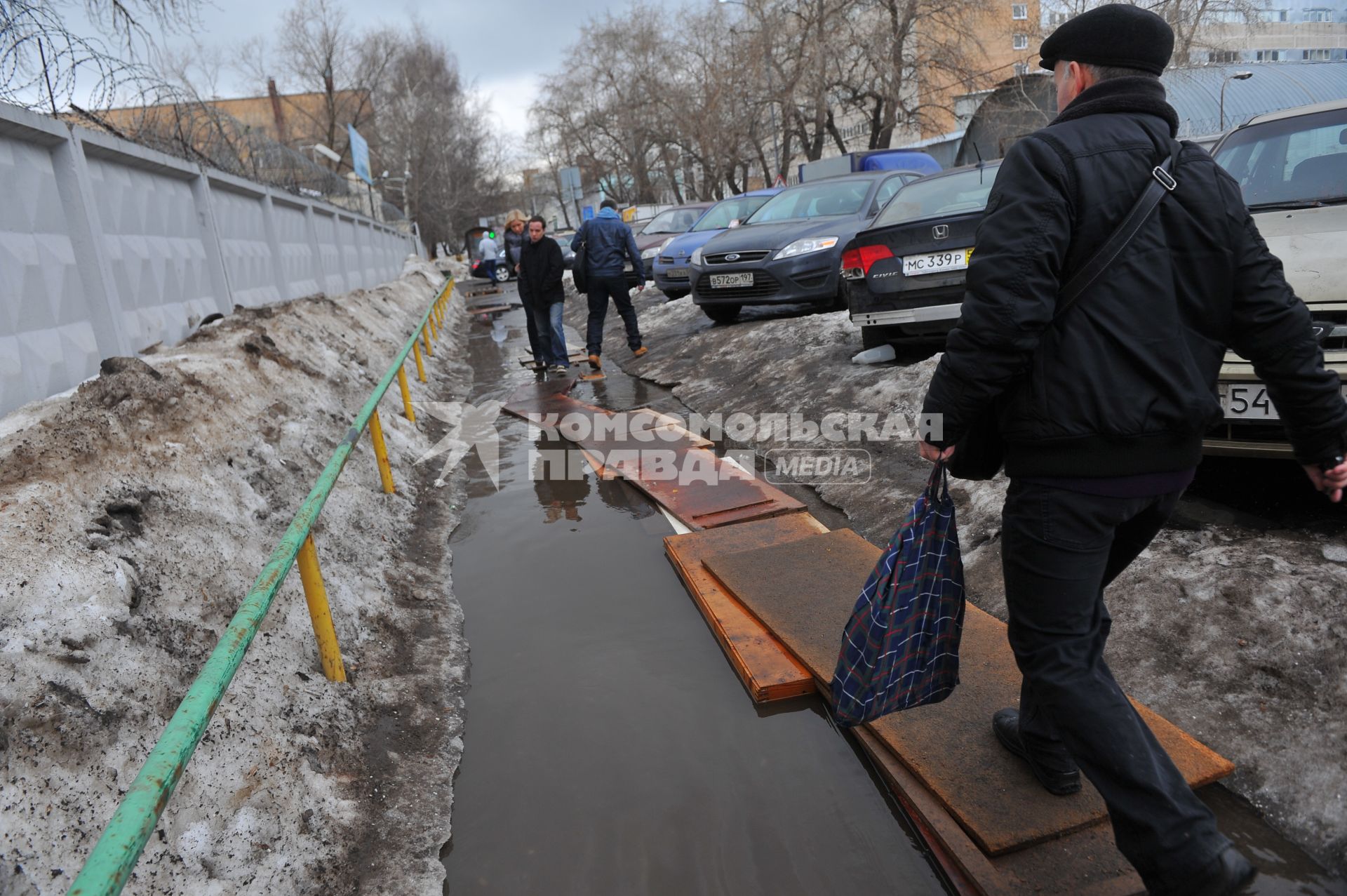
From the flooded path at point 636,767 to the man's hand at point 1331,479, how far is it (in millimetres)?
1453

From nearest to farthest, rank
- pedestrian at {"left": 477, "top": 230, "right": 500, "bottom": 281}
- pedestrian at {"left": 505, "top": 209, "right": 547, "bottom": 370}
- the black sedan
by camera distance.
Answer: the black sedan < pedestrian at {"left": 505, "top": 209, "right": 547, "bottom": 370} < pedestrian at {"left": 477, "top": 230, "right": 500, "bottom": 281}

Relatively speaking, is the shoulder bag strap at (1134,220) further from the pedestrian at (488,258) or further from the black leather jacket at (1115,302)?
the pedestrian at (488,258)

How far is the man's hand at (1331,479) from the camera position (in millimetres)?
2006

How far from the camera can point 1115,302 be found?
183cm

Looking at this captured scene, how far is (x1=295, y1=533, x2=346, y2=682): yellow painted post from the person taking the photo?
2889 millimetres

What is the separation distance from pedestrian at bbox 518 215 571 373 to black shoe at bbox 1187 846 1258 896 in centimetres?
887

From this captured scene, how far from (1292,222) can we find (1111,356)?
9.93ft

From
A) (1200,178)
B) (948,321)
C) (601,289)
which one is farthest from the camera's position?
(601,289)

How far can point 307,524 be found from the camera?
8.91ft

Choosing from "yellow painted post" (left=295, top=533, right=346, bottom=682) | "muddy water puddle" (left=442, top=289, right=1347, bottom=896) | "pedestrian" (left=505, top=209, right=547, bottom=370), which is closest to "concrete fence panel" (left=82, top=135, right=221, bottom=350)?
"muddy water puddle" (left=442, top=289, right=1347, bottom=896)

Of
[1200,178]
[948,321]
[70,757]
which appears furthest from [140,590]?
[948,321]

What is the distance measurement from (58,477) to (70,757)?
1390 mm

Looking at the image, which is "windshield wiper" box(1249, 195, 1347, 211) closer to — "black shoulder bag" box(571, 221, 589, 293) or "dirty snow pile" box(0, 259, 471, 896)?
"dirty snow pile" box(0, 259, 471, 896)

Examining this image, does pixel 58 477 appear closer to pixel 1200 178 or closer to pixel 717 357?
pixel 1200 178
